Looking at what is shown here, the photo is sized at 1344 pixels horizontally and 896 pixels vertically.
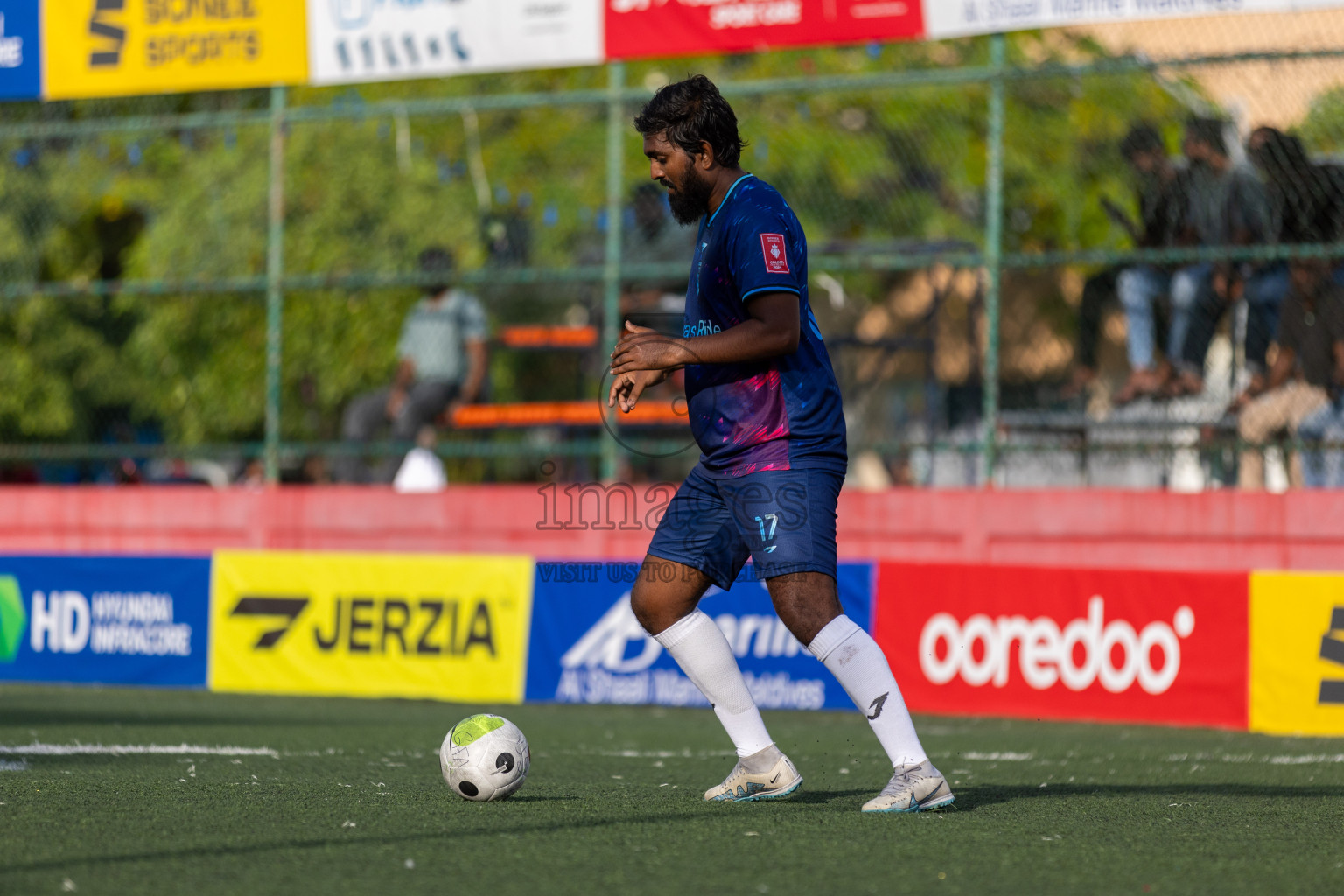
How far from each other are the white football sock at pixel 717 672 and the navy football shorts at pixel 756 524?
174 mm

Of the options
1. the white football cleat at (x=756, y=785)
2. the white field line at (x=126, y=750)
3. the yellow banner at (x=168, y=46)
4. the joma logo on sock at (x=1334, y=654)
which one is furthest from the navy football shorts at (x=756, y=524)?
the yellow banner at (x=168, y=46)

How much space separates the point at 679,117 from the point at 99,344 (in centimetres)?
1947

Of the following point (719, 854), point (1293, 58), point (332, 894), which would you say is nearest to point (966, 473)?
point (1293, 58)

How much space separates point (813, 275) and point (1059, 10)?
3726mm

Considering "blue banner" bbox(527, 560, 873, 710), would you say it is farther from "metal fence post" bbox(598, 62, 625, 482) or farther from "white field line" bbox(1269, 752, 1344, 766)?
"white field line" bbox(1269, 752, 1344, 766)

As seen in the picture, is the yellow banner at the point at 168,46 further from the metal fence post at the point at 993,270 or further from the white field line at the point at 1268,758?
the white field line at the point at 1268,758

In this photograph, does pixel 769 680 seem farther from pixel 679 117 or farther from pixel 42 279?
pixel 42 279

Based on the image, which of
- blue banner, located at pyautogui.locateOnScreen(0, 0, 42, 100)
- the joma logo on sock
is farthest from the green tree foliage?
the joma logo on sock

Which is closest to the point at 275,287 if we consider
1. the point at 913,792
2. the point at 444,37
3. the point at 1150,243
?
the point at 444,37

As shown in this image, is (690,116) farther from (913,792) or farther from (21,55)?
(21,55)

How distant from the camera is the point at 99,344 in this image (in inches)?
934

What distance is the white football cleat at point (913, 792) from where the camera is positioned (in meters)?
5.56

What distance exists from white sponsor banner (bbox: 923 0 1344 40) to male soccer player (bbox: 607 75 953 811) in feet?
19.9

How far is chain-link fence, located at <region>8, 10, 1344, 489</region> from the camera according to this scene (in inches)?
438
